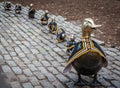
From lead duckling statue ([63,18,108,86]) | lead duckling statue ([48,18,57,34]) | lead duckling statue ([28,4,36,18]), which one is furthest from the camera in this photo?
lead duckling statue ([28,4,36,18])

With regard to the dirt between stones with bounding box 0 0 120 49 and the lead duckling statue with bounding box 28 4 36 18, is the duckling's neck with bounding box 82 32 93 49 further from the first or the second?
the lead duckling statue with bounding box 28 4 36 18

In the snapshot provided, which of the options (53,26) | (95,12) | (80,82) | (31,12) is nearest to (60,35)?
(53,26)

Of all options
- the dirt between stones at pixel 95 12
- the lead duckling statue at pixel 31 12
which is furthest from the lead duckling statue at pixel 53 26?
the lead duckling statue at pixel 31 12

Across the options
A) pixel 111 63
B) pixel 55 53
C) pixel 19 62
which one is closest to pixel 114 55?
pixel 111 63

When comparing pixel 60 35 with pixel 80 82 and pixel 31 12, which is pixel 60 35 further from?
pixel 31 12

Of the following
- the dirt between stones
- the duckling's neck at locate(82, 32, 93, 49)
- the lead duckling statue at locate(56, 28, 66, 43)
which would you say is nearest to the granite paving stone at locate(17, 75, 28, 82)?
the duckling's neck at locate(82, 32, 93, 49)

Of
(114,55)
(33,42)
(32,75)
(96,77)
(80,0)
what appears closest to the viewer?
(96,77)

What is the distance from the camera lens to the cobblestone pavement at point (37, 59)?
6.58 meters

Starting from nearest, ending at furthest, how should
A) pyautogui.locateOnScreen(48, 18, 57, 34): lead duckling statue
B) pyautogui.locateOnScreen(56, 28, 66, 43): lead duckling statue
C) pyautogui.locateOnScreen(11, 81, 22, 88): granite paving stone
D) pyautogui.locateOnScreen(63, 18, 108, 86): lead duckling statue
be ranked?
1. pyautogui.locateOnScreen(63, 18, 108, 86): lead duckling statue
2. pyautogui.locateOnScreen(11, 81, 22, 88): granite paving stone
3. pyautogui.locateOnScreen(56, 28, 66, 43): lead duckling statue
4. pyautogui.locateOnScreen(48, 18, 57, 34): lead duckling statue

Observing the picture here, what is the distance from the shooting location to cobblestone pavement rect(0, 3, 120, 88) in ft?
21.6

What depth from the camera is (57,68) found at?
735 centimetres

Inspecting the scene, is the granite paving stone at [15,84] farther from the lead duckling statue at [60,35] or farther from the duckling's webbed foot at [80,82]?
→ the lead duckling statue at [60,35]

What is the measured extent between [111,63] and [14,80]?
2969mm

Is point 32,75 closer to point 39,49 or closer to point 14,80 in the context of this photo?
point 14,80
